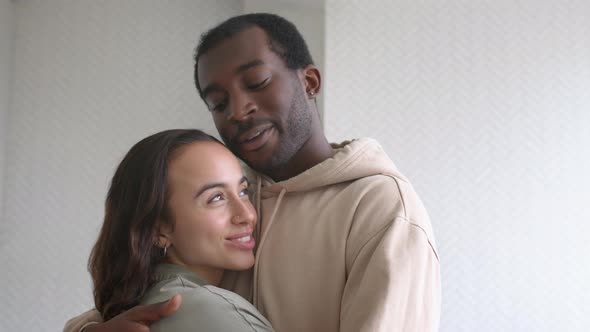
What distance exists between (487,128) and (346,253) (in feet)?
4.37

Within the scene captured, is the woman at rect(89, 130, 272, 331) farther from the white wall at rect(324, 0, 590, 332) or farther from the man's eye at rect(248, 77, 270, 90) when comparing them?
the white wall at rect(324, 0, 590, 332)

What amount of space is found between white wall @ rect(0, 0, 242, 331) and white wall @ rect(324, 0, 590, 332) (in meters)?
0.73

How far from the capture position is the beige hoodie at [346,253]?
926 millimetres

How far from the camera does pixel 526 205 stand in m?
2.14

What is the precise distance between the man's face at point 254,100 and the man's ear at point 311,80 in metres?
0.06

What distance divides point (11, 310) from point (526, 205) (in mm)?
2082

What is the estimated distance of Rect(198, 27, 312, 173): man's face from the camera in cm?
116

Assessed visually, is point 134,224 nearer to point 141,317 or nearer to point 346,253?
point 141,317

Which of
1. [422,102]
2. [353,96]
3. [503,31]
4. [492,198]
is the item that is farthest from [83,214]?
[503,31]

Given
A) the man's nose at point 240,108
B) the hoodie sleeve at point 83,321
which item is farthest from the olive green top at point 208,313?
the man's nose at point 240,108

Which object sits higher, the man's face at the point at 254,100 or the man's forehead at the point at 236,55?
the man's forehead at the point at 236,55

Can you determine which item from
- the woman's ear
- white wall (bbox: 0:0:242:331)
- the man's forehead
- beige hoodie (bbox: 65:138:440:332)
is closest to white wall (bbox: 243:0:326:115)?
white wall (bbox: 0:0:242:331)

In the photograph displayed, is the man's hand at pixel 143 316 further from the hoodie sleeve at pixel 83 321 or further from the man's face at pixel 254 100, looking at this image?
the man's face at pixel 254 100

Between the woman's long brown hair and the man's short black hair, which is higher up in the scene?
the man's short black hair
